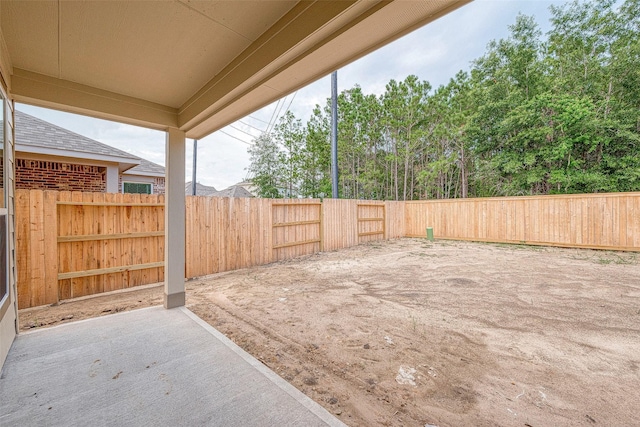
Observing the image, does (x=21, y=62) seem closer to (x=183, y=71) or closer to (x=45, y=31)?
(x=45, y=31)

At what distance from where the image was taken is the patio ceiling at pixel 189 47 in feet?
4.52

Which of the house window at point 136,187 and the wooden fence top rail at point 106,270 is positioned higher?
the house window at point 136,187

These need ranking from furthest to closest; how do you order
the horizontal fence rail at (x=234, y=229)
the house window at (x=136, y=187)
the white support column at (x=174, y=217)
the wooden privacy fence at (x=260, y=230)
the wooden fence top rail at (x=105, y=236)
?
the house window at (x=136, y=187) < the wooden privacy fence at (x=260, y=230) < the wooden fence top rail at (x=105, y=236) < the horizontal fence rail at (x=234, y=229) < the white support column at (x=174, y=217)

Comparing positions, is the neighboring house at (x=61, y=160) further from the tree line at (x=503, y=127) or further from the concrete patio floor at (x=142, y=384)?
the tree line at (x=503, y=127)

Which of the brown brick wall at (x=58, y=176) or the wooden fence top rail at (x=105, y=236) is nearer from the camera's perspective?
the wooden fence top rail at (x=105, y=236)

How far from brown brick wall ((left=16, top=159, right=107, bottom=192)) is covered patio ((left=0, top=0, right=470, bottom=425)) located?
4828mm

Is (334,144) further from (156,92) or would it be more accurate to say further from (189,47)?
(189,47)

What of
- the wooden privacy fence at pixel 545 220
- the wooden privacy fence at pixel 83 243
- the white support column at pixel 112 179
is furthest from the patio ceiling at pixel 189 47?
the wooden privacy fence at pixel 545 220

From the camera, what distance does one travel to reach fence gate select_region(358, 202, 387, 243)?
31.6 feet

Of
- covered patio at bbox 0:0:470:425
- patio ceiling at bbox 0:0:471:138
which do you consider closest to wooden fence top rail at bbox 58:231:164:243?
covered patio at bbox 0:0:470:425

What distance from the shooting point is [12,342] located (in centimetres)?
220

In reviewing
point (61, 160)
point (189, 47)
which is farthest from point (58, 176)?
point (189, 47)

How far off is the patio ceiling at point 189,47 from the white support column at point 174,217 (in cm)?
55

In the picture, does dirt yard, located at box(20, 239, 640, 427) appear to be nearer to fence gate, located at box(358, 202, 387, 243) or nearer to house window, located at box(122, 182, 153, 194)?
fence gate, located at box(358, 202, 387, 243)
